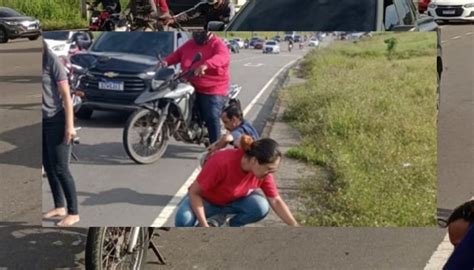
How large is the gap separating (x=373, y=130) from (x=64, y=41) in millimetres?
1282

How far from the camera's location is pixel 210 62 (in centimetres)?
333

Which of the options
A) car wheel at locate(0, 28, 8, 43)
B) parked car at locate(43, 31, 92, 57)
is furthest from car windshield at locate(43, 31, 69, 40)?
car wheel at locate(0, 28, 8, 43)

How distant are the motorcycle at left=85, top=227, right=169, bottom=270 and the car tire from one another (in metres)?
0.90

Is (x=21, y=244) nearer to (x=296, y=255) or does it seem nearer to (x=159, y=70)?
(x=296, y=255)

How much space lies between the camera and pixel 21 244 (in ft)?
19.3

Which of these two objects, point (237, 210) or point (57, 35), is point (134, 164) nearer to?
point (237, 210)

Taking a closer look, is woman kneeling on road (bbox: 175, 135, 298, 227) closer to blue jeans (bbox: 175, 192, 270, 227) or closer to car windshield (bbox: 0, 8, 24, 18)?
blue jeans (bbox: 175, 192, 270, 227)

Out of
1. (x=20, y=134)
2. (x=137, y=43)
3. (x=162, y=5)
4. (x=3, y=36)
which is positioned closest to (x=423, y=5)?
(x=162, y=5)

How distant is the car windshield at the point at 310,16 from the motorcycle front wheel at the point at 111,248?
1.21m

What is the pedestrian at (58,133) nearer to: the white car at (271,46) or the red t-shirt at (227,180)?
the red t-shirt at (227,180)

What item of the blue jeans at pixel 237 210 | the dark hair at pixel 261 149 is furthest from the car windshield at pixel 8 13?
the dark hair at pixel 261 149

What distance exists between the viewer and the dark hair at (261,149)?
3.29 m

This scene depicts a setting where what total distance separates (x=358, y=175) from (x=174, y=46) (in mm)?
878

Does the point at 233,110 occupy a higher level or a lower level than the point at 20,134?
higher
